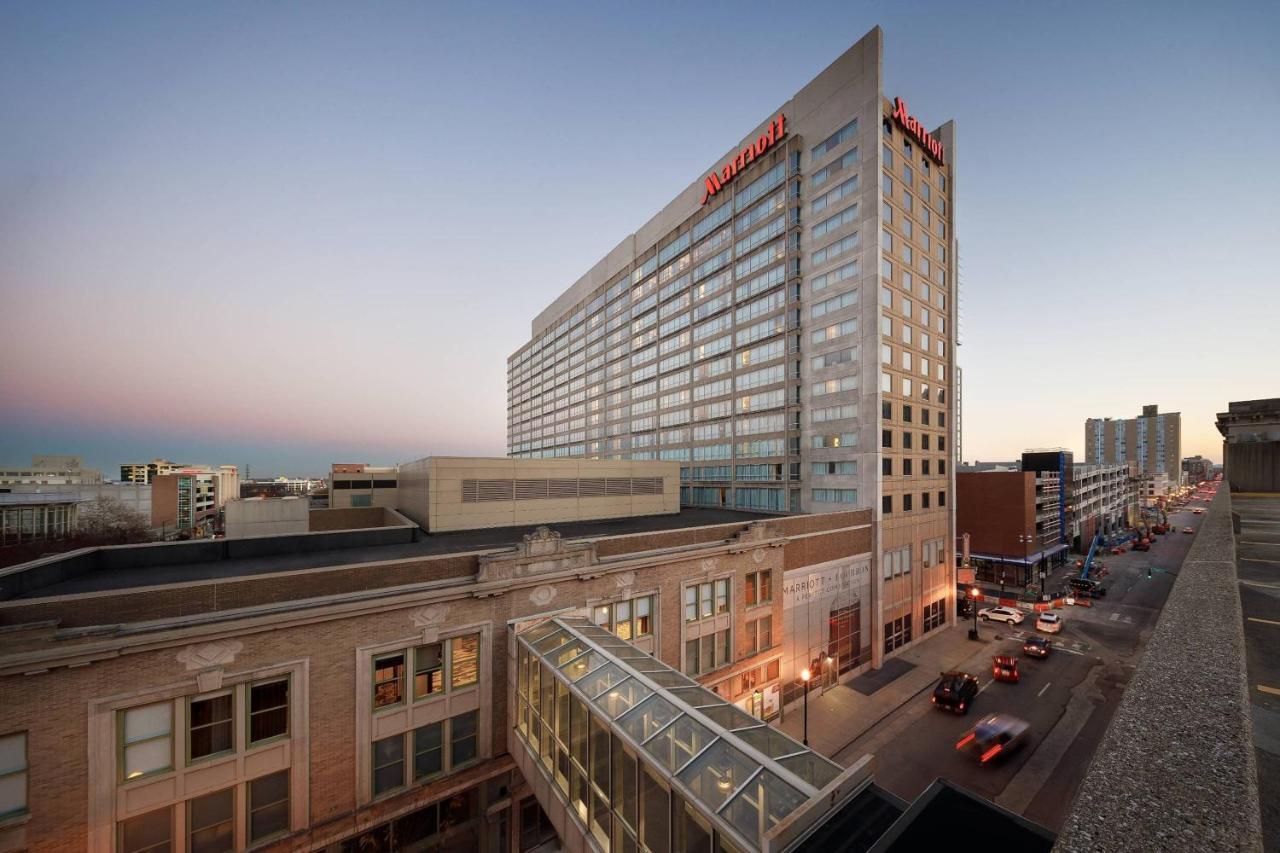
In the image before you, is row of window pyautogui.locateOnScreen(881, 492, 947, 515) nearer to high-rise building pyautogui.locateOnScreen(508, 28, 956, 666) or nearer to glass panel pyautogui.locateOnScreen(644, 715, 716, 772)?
high-rise building pyautogui.locateOnScreen(508, 28, 956, 666)

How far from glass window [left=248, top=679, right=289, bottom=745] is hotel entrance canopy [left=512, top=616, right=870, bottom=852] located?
284 inches

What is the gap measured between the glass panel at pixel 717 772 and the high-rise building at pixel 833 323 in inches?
1133

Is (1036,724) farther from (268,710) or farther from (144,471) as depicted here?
(144,471)

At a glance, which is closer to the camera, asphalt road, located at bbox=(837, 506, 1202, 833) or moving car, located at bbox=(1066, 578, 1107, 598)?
asphalt road, located at bbox=(837, 506, 1202, 833)

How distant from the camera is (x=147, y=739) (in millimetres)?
13172

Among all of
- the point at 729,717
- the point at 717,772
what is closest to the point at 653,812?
the point at 717,772

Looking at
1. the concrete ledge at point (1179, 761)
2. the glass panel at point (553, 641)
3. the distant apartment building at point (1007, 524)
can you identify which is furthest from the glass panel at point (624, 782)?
the distant apartment building at point (1007, 524)

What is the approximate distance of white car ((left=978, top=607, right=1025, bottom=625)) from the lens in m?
42.2

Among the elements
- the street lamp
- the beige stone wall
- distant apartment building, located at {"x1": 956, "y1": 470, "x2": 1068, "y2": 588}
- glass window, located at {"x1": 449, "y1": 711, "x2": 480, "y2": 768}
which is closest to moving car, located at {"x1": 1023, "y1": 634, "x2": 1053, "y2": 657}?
the street lamp

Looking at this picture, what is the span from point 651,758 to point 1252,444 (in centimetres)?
2998

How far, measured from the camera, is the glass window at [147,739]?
12961 millimetres

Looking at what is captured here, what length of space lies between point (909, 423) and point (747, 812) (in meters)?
35.6

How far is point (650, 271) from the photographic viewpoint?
62844mm

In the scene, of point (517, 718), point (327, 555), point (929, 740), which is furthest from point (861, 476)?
point (327, 555)
